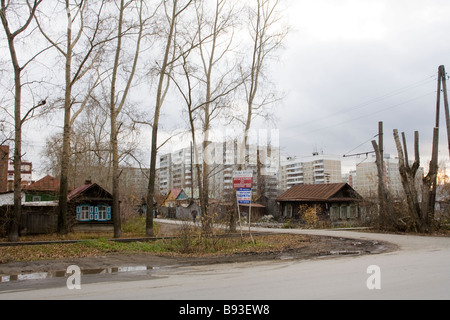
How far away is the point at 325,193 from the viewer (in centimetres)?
4147

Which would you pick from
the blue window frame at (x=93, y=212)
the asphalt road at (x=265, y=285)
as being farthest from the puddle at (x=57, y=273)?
the blue window frame at (x=93, y=212)

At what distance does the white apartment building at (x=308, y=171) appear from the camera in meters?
126

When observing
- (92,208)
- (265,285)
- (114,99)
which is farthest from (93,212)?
(265,285)

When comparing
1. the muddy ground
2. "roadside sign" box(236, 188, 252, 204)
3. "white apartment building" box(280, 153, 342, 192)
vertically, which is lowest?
the muddy ground

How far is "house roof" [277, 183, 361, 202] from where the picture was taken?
4106cm

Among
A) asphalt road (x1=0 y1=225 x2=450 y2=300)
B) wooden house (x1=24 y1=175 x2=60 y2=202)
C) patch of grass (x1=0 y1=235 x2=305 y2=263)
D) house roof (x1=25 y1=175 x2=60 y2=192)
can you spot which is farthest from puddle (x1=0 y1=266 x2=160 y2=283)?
wooden house (x1=24 y1=175 x2=60 y2=202)

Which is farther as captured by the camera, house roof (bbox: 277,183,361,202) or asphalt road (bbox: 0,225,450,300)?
house roof (bbox: 277,183,361,202)

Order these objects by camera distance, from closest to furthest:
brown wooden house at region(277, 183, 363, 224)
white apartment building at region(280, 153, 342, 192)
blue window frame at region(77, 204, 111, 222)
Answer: blue window frame at region(77, 204, 111, 222), brown wooden house at region(277, 183, 363, 224), white apartment building at region(280, 153, 342, 192)

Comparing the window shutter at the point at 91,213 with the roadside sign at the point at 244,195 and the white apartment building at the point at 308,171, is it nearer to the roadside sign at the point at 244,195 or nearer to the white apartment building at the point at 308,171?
the roadside sign at the point at 244,195

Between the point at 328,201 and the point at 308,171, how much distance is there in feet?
310

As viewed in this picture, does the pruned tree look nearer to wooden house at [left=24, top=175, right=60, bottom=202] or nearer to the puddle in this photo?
the puddle

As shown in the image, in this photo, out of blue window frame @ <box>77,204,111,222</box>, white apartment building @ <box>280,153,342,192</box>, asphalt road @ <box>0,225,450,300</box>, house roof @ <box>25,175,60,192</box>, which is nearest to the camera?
asphalt road @ <box>0,225,450,300</box>

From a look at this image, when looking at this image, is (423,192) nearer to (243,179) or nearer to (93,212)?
(243,179)

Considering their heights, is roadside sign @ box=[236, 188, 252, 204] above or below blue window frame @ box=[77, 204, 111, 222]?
above
